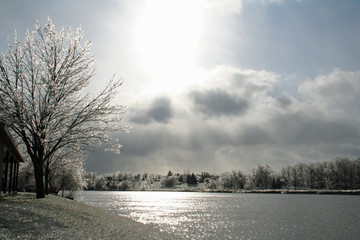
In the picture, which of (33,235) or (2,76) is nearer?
(33,235)

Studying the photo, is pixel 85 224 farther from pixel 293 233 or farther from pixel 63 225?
pixel 293 233

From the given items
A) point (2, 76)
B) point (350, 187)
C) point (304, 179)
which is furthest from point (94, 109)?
point (304, 179)

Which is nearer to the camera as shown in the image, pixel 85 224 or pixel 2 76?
pixel 85 224

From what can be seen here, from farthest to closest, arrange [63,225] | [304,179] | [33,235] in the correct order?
1. [304,179]
2. [63,225]
3. [33,235]

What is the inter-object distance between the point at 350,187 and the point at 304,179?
30.5 meters

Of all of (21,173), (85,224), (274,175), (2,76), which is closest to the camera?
(85,224)

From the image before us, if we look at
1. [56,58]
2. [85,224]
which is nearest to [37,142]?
[56,58]

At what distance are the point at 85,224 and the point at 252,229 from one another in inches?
878

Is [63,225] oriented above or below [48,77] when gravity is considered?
below

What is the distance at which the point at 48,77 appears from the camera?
2812cm

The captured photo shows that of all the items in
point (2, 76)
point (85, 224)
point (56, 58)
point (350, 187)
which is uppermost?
point (56, 58)

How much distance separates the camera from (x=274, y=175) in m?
195

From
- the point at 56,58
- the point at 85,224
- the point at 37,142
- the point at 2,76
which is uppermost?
the point at 56,58

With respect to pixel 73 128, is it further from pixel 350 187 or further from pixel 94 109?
pixel 350 187
